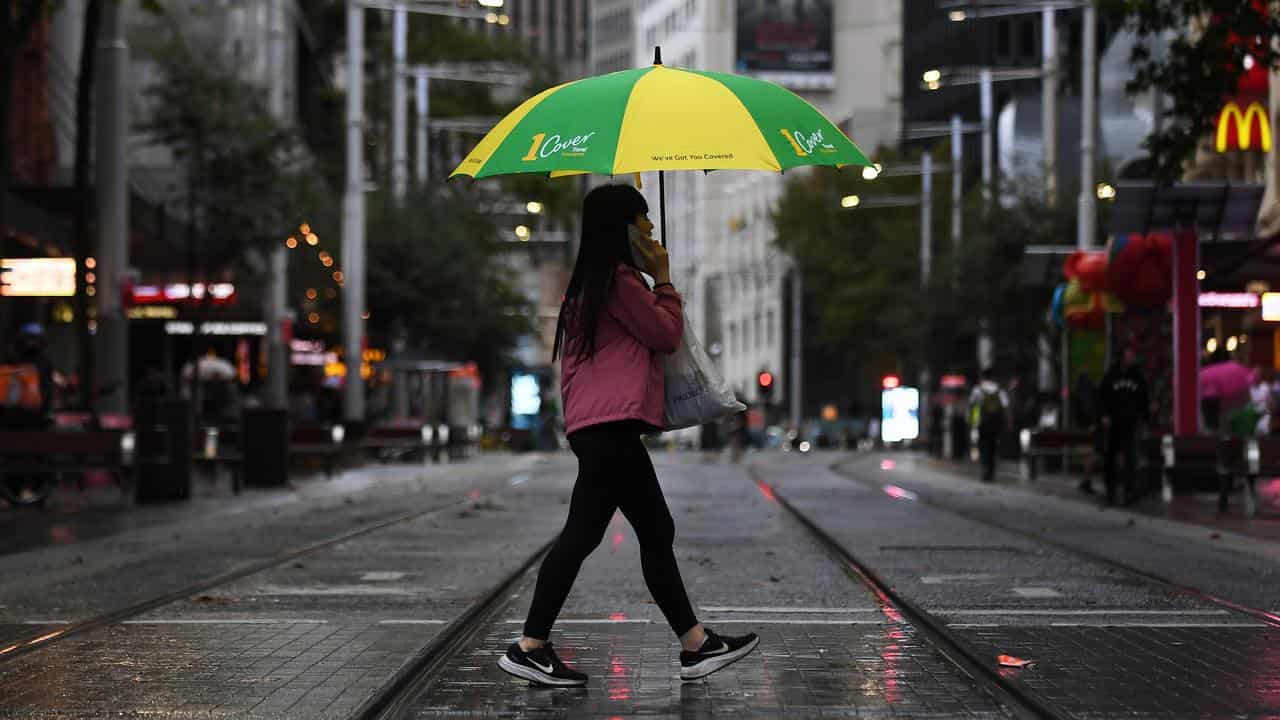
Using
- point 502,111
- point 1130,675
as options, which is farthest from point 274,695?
point 502,111

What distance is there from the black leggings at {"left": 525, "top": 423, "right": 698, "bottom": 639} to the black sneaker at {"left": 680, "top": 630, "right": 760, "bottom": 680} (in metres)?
0.10

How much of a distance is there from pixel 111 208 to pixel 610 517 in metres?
21.8

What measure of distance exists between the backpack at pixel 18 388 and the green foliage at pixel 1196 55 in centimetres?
1173

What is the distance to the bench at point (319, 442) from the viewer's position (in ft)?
107

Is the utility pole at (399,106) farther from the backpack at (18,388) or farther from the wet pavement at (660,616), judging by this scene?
the wet pavement at (660,616)

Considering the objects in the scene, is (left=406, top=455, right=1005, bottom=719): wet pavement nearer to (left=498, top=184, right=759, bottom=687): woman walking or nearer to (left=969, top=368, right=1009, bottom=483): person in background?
(left=498, top=184, right=759, bottom=687): woman walking

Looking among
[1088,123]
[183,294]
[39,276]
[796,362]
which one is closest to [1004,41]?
[796,362]

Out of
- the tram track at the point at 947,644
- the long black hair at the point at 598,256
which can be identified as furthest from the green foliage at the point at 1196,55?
the long black hair at the point at 598,256

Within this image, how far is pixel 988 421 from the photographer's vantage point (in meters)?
33.4

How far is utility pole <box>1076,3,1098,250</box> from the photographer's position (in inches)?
1473

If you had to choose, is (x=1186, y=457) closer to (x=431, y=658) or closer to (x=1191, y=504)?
(x=1191, y=504)

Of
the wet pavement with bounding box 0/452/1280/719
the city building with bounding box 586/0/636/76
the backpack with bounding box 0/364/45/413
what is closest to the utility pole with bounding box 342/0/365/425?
the backpack with bounding box 0/364/45/413

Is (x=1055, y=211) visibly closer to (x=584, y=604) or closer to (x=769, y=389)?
(x=769, y=389)

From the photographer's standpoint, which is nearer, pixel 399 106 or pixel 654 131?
A: pixel 654 131
